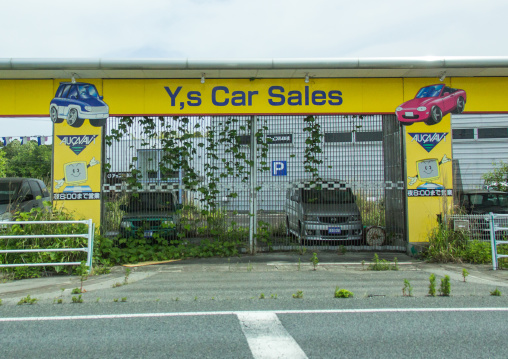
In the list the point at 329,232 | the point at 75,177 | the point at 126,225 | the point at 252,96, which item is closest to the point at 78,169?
the point at 75,177

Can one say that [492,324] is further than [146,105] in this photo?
No

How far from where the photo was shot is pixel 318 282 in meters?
7.62

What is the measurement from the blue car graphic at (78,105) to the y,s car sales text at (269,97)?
1699 millimetres

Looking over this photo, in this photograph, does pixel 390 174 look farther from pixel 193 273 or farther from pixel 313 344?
pixel 313 344

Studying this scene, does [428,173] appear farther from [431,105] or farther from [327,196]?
[327,196]

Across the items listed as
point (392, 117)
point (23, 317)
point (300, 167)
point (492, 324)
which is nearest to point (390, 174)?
point (392, 117)

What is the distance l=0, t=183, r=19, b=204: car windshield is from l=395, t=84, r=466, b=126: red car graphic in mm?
10101

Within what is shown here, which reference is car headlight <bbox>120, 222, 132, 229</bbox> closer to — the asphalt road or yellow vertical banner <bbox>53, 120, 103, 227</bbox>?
yellow vertical banner <bbox>53, 120, 103, 227</bbox>

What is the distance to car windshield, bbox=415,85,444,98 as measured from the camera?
429 inches

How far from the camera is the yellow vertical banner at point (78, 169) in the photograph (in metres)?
10.5

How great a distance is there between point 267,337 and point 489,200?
34.3 ft

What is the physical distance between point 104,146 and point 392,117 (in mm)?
7249

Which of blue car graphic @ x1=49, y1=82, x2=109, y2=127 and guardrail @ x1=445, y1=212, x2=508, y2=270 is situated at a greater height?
blue car graphic @ x1=49, y1=82, x2=109, y2=127

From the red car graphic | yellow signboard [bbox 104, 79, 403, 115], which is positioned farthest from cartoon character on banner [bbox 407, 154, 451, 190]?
yellow signboard [bbox 104, 79, 403, 115]
